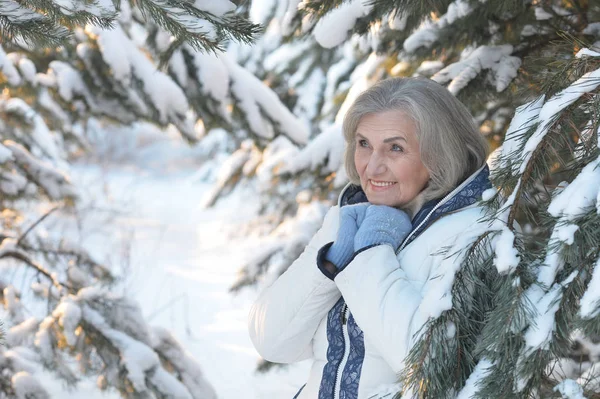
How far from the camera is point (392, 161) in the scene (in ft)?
5.91

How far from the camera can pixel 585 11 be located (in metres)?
2.32

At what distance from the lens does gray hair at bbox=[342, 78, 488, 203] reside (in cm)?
175

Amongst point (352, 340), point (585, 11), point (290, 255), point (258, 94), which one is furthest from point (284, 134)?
point (352, 340)

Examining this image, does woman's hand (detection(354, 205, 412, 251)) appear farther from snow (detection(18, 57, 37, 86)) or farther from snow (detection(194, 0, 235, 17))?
snow (detection(18, 57, 37, 86))

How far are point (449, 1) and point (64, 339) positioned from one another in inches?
88.1

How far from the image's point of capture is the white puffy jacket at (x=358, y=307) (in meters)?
1.51

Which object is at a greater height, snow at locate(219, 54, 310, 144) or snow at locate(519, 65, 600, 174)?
snow at locate(219, 54, 310, 144)

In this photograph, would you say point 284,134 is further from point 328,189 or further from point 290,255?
point 290,255

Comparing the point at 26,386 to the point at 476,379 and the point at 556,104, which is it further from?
the point at 556,104

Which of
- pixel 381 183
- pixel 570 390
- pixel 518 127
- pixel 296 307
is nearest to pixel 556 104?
pixel 518 127

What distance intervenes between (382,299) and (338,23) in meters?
1.03

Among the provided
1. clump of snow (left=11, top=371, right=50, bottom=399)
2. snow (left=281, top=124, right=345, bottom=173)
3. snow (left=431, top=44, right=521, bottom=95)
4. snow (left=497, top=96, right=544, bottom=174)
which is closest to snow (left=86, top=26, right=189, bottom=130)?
snow (left=281, top=124, right=345, bottom=173)

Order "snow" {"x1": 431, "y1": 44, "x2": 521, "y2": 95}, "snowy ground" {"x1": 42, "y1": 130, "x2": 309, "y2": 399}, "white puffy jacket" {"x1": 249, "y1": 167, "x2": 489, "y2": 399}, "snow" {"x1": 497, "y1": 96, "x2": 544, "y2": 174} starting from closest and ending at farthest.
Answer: "snow" {"x1": 497, "y1": 96, "x2": 544, "y2": 174}, "white puffy jacket" {"x1": 249, "y1": 167, "x2": 489, "y2": 399}, "snow" {"x1": 431, "y1": 44, "x2": 521, "y2": 95}, "snowy ground" {"x1": 42, "y1": 130, "x2": 309, "y2": 399}

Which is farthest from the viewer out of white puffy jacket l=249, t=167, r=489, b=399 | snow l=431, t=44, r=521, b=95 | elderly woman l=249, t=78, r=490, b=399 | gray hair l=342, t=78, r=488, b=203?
snow l=431, t=44, r=521, b=95
